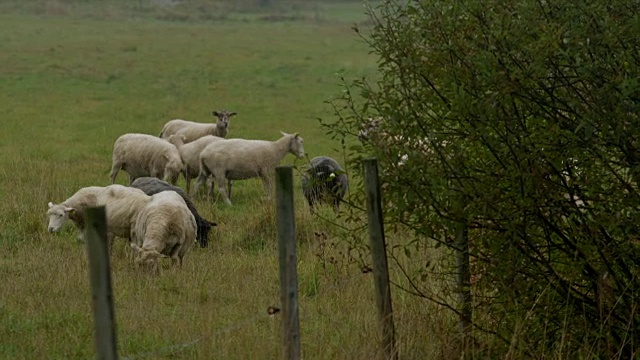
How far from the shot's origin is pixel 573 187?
671 centimetres

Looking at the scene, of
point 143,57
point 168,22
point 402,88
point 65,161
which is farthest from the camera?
point 168,22

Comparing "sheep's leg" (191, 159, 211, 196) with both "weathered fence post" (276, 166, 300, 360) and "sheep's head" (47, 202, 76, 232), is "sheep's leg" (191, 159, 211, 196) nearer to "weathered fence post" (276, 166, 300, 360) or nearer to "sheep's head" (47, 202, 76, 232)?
"sheep's head" (47, 202, 76, 232)

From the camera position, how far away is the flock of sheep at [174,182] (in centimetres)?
1198

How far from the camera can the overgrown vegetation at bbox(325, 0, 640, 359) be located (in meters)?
6.38

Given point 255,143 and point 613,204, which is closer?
point 613,204

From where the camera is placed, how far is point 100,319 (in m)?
4.49

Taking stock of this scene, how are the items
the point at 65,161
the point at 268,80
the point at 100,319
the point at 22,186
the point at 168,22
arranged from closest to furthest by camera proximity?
1. the point at 100,319
2. the point at 22,186
3. the point at 65,161
4. the point at 268,80
5. the point at 168,22

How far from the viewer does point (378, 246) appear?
21.2 ft

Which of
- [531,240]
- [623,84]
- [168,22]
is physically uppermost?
[168,22]

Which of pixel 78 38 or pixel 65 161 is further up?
pixel 78 38

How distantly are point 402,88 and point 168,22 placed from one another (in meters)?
70.7

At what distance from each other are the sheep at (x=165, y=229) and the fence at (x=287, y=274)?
4.24 meters

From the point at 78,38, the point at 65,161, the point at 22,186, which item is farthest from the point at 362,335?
the point at 78,38

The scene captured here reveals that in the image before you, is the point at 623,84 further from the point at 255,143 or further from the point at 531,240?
the point at 255,143
